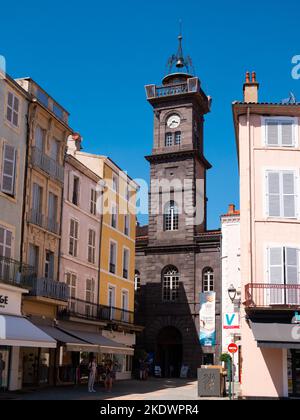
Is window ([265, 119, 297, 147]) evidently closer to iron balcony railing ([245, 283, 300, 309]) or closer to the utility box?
iron balcony railing ([245, 283, 300, 309])

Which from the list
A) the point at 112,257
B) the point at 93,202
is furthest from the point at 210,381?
the point at 112,257

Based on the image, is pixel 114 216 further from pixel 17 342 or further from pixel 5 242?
pixel 17 342

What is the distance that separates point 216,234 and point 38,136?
2229cm

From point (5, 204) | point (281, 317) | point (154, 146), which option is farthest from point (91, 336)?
point (154, 146)

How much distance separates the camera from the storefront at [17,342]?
73.5ft

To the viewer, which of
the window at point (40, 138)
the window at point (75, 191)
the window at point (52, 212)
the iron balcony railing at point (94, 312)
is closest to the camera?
the window at point (40, 138)

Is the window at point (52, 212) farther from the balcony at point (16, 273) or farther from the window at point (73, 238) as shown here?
the balcony at point (16, 273)

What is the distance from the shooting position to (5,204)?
Result: 25.6 meters

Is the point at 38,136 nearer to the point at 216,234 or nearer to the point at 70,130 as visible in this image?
the point at 70,130

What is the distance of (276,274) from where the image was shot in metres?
24.2

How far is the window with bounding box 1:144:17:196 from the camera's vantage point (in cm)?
2566

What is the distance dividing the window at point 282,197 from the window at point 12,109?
10.8 metres

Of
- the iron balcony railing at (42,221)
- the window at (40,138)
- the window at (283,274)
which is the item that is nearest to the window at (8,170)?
the iron balcony railing at (42,221)

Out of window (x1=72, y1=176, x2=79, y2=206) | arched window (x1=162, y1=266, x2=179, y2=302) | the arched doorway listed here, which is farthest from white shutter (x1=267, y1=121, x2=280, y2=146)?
the arched doorway
